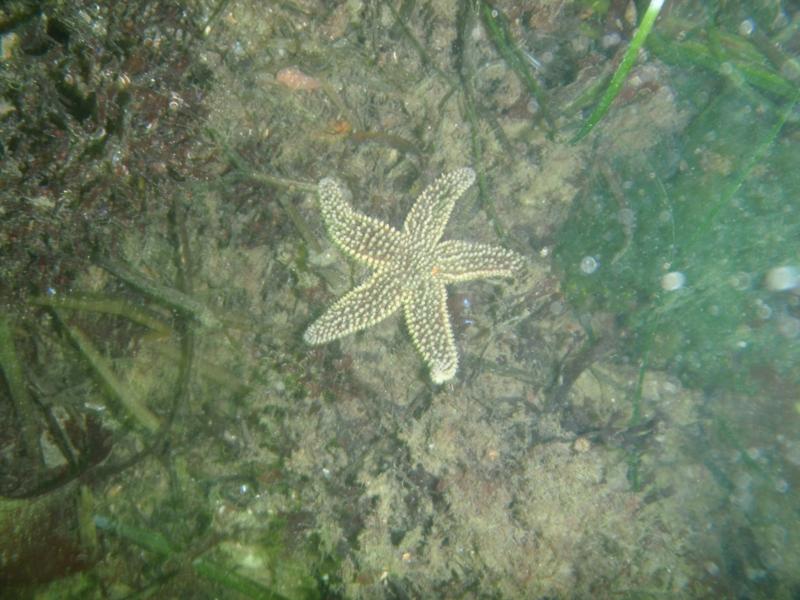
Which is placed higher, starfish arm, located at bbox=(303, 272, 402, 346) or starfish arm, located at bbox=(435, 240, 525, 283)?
starfish arm, located at bbox=(303, 272, 402, 346)

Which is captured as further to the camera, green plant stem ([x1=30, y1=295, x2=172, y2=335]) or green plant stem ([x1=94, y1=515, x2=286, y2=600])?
green plant stem ([x1=94, y1=515, x2=286, y2=600])

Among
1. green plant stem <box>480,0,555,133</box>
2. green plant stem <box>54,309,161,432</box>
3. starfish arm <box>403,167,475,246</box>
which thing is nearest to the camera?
green plant stem <box>54,309,161,432</box>

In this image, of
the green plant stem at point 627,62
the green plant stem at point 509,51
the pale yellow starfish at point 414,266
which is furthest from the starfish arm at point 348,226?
the green plant stem at point 627,62

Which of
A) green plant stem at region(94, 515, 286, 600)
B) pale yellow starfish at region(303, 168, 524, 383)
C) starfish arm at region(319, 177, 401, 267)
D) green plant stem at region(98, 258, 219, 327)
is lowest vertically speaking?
green plant stem at region(94, 515, 286, 600)

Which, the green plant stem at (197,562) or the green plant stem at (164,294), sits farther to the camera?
the green plant stem at (197,562)

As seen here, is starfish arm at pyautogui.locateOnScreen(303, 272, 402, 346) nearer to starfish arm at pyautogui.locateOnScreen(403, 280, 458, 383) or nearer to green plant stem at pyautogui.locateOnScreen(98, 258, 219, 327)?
starfish arm at pyautogui.locateOnScreen(403, 280, 458, 383)

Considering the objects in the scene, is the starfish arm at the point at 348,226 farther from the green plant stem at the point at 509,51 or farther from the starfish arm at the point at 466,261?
the green plant stem at the point at 509,51

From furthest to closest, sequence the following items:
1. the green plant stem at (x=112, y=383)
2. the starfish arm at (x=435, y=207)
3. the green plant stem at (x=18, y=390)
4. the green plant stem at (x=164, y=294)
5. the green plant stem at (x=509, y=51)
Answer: the green plant stem at (x=509, y=51)
the starfish arm at (x=435, y=207)
the green plant stem at (x=112, y=383)
the green plant stem at (x=164, y=294)
the green plant stem at (x=18, y=390)

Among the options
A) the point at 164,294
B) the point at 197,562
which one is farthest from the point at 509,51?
the point at 197,562

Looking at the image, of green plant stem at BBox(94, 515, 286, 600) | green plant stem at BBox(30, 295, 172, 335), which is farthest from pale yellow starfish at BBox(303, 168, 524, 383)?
green plant stem at BBox(94, 515, 286, 600)
